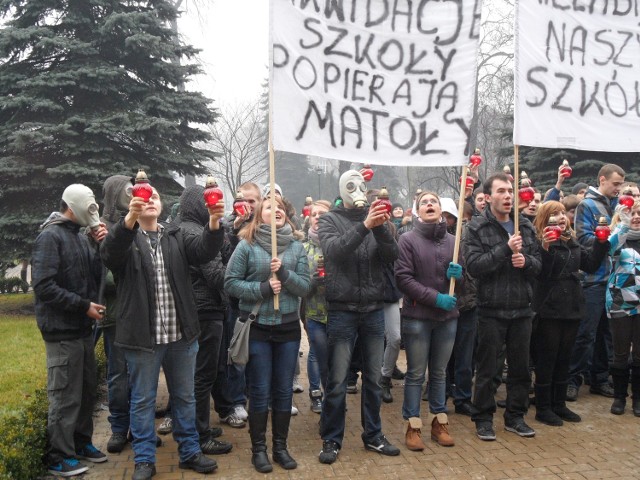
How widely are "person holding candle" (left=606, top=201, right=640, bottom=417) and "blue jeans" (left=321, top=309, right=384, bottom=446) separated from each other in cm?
282

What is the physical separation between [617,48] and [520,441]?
389 cm

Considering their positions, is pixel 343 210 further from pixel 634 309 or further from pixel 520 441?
pixel 634 309

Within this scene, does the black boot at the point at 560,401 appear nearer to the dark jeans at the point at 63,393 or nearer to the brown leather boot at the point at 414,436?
the brown leather boot at the point at 414,436

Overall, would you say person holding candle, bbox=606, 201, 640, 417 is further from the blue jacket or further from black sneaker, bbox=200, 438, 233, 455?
black sneaker, bbox=200, 438, 233, 455

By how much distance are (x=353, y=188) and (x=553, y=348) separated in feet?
9.09

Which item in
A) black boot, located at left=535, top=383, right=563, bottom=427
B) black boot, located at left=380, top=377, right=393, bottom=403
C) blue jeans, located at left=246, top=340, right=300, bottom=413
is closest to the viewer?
blue jeans, located at left=246, top=340, right=300, bottom=413

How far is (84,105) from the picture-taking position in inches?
496

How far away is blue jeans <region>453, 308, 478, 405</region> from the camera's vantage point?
633 centimetres

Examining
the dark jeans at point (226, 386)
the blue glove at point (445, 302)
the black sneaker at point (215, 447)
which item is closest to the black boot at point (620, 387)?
the blue glove at point (445, 302)

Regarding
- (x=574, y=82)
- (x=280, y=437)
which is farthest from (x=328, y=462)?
(x=574, y=82)

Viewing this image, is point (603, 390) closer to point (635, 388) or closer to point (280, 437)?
point (635, 388)

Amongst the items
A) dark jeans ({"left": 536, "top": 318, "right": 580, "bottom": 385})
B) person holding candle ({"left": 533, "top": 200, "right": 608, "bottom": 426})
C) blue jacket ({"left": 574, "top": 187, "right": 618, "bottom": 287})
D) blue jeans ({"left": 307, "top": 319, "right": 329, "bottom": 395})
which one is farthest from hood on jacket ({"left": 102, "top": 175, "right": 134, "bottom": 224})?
blue jacket ({"left": 574, "top": 187, "right": 618, "bottom": 287})

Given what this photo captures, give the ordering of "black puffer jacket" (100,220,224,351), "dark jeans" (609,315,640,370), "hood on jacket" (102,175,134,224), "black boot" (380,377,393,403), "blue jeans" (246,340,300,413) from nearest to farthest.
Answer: "black puffer jacket" (100,220,224,351) → "blue jeans" (246,340,300,413) → "hood on jacket" (102,175,134,224) → "dark jeans" (609,315,640,370) → "black boot" (380,377,393,403)

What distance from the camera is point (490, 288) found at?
5500 millimetres
